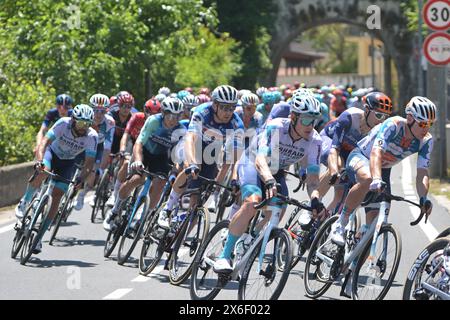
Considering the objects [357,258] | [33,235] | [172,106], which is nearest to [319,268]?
[357,258]

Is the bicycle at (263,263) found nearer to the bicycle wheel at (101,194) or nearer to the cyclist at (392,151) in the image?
the cyclist at (392,151)

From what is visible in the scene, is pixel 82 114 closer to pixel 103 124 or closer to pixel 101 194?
pixel 103 124

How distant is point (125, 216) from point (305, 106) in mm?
3539

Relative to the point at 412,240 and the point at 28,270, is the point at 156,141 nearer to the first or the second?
the point at 28,270

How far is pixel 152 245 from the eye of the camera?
11672mm

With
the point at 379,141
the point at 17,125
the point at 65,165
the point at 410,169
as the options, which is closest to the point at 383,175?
the point at 379,141

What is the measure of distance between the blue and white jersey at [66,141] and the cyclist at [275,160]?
3.48 metres

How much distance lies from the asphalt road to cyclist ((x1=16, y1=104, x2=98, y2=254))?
30.3 inches

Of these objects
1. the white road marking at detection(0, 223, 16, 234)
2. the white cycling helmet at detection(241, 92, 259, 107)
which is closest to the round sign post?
the white cycling helmet at detection(241, 92, 259, 107)

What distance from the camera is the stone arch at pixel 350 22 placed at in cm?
5406

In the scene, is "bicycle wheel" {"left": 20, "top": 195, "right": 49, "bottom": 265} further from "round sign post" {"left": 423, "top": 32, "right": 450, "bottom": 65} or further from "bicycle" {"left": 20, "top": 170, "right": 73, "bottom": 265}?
"round sign post" {"left": 423, "top": 32, "right": 450, "bottom": 65}

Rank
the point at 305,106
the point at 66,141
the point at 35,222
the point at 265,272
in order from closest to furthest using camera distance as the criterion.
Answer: the point at 265,272 < the point at 305,106 < the point at 35,222 < the point at 66,141

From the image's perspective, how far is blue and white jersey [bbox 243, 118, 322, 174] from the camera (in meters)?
9.87

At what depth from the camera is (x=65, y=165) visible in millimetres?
13383
